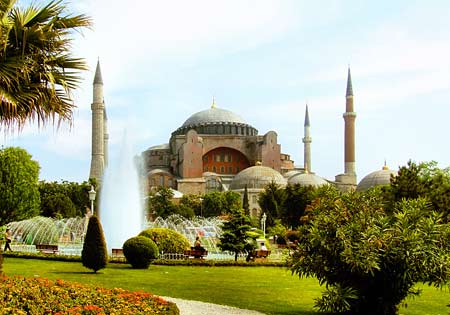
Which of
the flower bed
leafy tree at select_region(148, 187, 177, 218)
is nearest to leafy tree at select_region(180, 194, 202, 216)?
leafy tree at select_region(148, 187, 177, 218)

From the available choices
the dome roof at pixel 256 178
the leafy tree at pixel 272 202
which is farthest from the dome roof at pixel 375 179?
the leafy tree at pixel 272 202

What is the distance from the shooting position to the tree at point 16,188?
1162 inches

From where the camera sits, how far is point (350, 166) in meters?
73.6

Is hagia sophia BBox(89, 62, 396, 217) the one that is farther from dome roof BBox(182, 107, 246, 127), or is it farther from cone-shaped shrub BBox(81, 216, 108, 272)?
cone-shaped shrub BBox(81, 216, 108, 272)

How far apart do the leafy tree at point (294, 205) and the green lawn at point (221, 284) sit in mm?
24978

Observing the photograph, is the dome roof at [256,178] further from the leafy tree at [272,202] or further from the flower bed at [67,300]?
the flower bed at [67,300]

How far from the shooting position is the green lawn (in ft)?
34.6

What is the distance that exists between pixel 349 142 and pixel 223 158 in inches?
713

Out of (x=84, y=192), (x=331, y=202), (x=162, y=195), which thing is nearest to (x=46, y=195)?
(x=84, y=192)

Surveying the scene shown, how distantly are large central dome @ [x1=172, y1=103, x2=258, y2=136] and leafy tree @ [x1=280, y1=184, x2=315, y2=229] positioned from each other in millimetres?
38040

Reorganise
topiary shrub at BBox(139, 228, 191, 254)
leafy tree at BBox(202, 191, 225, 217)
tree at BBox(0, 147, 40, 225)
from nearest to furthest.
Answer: topiary shrub at BBox(139, 228, 191, 254) < tree at BBox(0, 147, 40, 225) < leafy tree at BBox(202, 191, 225, 217)

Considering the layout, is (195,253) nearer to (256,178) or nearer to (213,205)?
(213,205)

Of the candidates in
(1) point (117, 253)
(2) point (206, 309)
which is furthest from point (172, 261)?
(2) point (206, 309)

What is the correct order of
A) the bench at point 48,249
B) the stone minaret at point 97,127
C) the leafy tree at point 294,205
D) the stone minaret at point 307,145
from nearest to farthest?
1. the bench at point 48,249
2. the leafy tree at point 294,205
3. the stone minaret at point 97,127
4. the stone minaret at point 307,145
